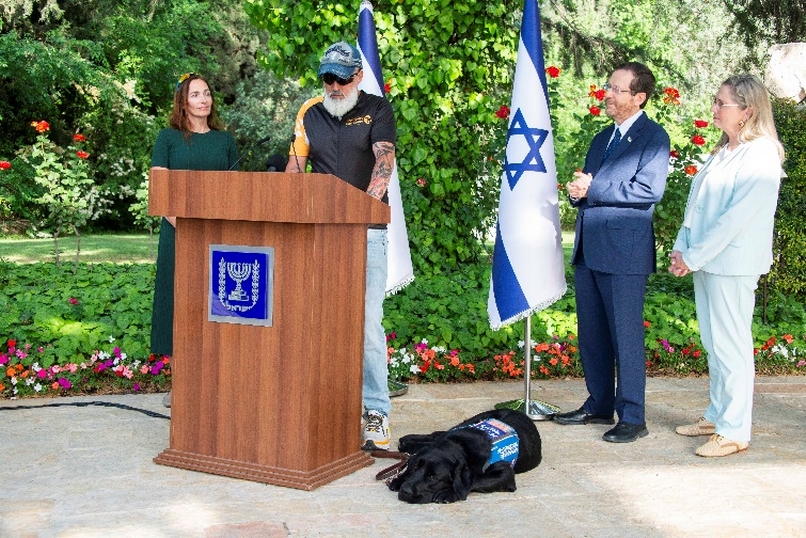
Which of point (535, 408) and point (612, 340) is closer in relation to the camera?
point (612, 340)

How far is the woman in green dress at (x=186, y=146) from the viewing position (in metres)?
5.44

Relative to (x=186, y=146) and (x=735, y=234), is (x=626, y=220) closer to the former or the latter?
(x=735, y=234)

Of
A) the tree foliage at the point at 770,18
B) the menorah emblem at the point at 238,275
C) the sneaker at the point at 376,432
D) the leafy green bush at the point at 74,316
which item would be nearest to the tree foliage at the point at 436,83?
the leafy green bush at the point at 74,316

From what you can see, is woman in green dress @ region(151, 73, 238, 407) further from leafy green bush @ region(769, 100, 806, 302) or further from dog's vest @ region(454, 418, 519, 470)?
leafy green bush @ region(769, 100, 806, 302)

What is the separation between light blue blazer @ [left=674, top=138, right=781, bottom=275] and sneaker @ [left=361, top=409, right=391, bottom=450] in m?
1.72

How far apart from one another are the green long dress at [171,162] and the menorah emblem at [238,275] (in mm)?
1293

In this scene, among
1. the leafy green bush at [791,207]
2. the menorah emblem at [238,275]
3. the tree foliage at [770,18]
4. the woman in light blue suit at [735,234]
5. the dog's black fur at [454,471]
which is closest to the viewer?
the dog's black fur at [454,471]

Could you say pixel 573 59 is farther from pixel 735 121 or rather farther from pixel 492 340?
pixel 735 121

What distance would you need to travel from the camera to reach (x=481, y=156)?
9.56 metres

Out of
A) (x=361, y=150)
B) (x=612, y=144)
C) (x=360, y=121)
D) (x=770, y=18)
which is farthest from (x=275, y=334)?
(x=770, y=18)

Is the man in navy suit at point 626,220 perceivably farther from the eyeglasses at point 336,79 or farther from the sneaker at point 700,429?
the eyeglasses at point 336,79

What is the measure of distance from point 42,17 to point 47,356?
17166 mm

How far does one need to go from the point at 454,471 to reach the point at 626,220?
1770mm

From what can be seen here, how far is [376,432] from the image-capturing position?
4.81m
